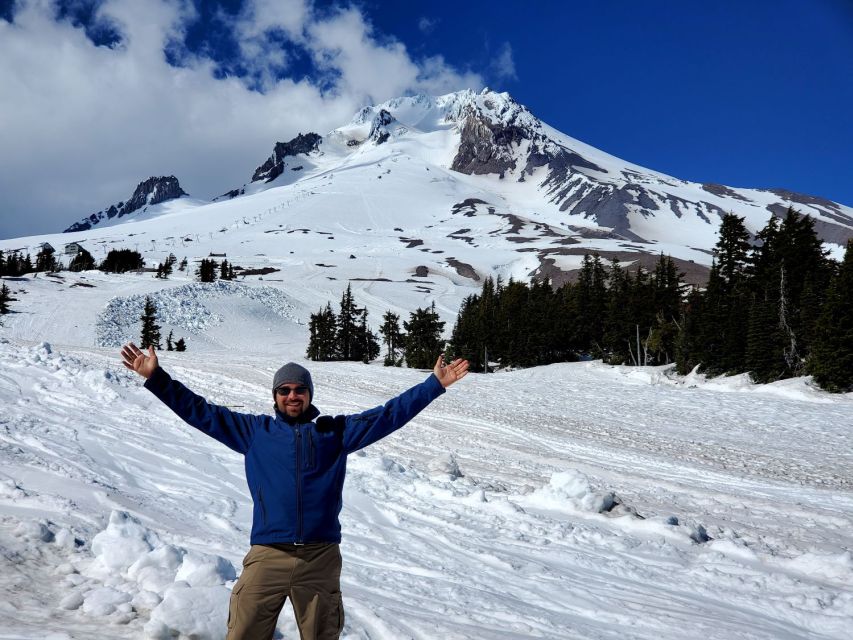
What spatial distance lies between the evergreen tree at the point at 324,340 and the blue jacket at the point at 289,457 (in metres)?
58.0

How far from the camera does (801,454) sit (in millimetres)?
15062

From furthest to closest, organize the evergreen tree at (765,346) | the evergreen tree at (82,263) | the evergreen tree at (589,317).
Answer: the evergreen tree at (82,263), the evergreen tree at (589,317), the evergreen tree at (765,346)

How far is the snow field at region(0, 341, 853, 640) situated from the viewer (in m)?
4.69

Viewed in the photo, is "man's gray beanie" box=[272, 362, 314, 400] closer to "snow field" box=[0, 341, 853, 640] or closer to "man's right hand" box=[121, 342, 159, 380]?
"man's right hand" box=[121, 342, 159, 380]

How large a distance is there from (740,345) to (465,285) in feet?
318

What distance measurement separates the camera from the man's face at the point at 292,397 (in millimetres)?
3547

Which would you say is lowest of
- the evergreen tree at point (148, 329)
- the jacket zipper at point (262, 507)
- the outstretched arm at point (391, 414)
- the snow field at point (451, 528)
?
the snow field at point (451, 528)

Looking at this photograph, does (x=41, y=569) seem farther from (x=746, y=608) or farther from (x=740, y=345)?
(x=740, y=345)

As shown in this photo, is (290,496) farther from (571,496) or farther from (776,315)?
(776,315)

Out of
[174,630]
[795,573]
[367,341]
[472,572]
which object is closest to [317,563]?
[174,630]

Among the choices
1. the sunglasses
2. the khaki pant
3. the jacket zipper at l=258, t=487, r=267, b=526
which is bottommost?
the khaki pant

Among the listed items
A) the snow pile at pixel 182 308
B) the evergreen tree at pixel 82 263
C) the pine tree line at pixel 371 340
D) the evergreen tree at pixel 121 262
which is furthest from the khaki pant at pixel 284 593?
the evergreen tree at pixel 82 263

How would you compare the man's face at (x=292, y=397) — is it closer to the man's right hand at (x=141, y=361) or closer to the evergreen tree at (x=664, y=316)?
the man's right hand at (x=141, y=361)

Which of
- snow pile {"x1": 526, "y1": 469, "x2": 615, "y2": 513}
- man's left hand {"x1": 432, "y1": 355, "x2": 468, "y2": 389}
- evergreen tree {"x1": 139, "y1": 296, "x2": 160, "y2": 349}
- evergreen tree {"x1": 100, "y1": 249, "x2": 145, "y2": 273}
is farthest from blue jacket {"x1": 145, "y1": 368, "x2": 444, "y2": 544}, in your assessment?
evergreen tree {"x1": 100, "y1": 249, "x2": 145, "y2": 273}
